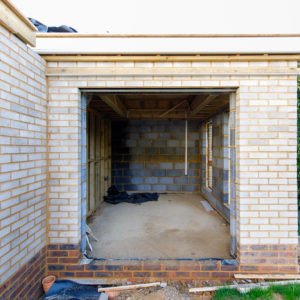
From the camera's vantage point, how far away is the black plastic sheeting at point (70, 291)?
7.06 feet

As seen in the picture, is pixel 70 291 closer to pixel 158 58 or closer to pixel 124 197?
pixel 158 58

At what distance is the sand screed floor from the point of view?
2816 millimetres

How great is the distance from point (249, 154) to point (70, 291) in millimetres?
2713

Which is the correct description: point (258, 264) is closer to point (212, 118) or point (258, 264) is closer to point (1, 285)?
point (1, 285)

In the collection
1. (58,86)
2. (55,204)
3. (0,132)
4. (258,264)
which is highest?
(58,86)

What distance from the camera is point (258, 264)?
2.41 meters

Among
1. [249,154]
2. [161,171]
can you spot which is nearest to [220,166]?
[249,154]

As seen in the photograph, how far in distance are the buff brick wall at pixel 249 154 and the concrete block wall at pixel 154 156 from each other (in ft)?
13.5
